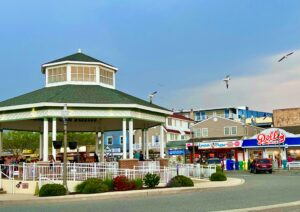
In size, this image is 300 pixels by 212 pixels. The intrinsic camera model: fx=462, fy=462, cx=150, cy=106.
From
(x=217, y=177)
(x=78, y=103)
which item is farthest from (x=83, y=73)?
(x=217, y=177)

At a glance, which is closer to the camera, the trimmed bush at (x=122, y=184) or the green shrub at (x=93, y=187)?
the green shrub at (x=93, y=187)

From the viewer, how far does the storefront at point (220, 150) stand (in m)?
64.2

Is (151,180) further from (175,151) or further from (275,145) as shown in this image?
(175,151)

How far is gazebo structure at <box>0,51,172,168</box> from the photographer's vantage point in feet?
88.7

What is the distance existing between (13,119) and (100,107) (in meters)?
5.43

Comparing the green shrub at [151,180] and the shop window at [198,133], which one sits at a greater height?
the shop window at [198,133]

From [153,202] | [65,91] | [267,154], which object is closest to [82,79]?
[65,91]

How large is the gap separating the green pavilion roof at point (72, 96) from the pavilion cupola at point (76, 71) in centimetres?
73

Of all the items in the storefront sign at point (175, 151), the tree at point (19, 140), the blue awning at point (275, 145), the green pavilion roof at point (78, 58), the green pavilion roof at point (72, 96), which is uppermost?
the green pavilion roof at point (78, 58)

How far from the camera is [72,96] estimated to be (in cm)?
2816

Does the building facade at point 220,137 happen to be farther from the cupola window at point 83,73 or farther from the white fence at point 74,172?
the white fence at point 74,172

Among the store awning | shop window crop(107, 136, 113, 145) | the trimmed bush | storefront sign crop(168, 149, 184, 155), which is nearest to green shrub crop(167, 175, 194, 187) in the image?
the trimmed bush

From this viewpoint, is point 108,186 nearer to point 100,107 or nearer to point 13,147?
point 100,107

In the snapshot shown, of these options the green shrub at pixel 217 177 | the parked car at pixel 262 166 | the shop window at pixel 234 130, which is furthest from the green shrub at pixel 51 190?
the shop window at pixel 234 130
